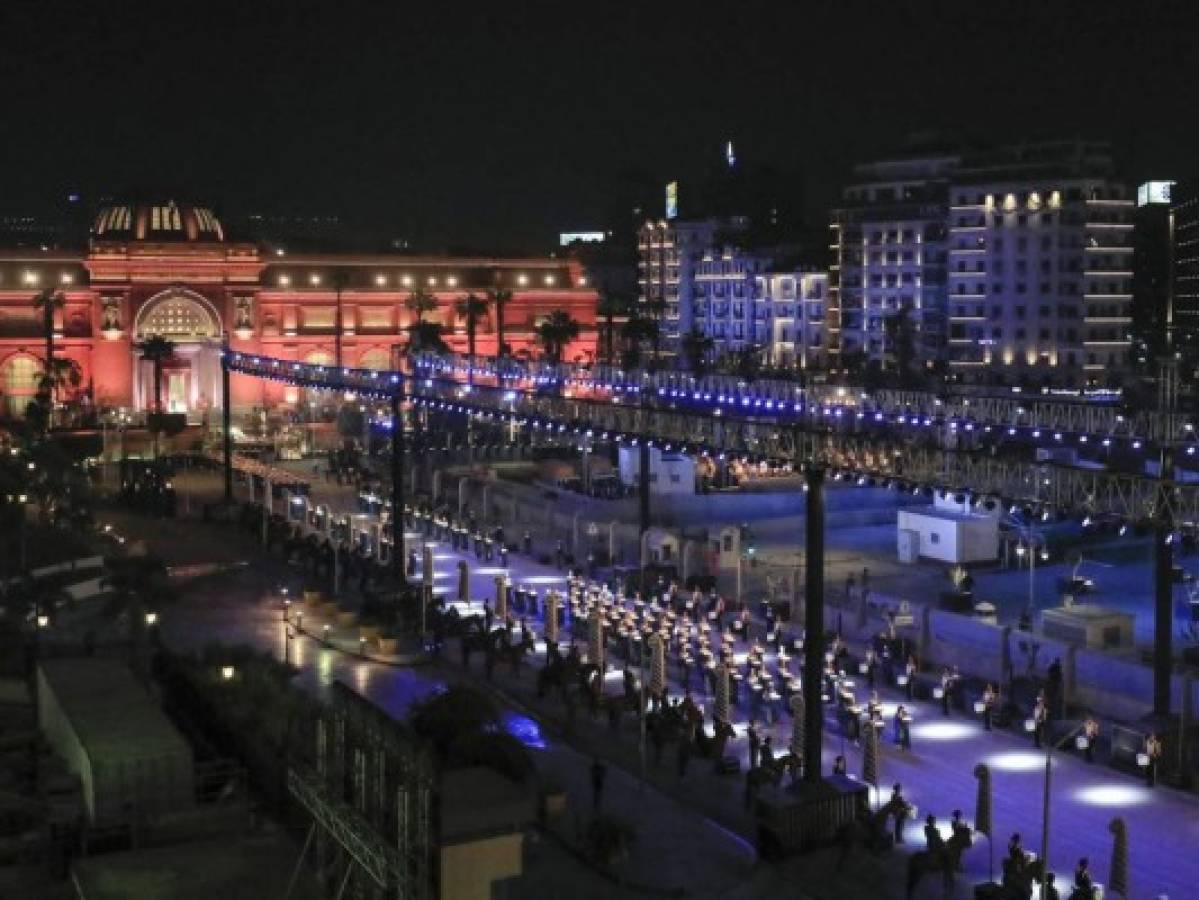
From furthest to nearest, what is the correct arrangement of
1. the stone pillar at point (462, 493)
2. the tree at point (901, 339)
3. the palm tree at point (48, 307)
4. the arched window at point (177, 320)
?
the tree at point (901, 339) → the arched window at point (177, 320) → the palm tree at point (48, 307) → the stone pillar at point (462, 493)

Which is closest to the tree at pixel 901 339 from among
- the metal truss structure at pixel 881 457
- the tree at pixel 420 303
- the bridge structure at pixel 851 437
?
the tree at pixel 420 303

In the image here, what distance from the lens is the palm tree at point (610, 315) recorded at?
4614 inches

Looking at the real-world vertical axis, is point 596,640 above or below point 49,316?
below

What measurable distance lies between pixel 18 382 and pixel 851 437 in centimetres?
7435

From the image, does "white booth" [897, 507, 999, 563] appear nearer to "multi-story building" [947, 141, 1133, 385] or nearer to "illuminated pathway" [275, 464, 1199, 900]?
"illuminated pathway" [275, 464, 1199, 900]

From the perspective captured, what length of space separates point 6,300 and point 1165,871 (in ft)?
282

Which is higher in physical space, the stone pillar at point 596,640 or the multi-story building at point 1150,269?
the multi-story building at point 1150,269

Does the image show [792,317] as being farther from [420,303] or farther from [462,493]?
[462,493]

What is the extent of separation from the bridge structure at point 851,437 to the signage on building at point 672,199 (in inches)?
3342

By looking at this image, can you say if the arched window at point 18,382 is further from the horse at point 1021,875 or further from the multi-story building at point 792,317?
the horse at point 1021,875

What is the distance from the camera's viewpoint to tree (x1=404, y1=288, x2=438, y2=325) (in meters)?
105

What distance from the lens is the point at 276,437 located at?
87.7 m

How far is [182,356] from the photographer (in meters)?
99.6

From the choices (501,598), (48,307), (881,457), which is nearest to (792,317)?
(48,307)
